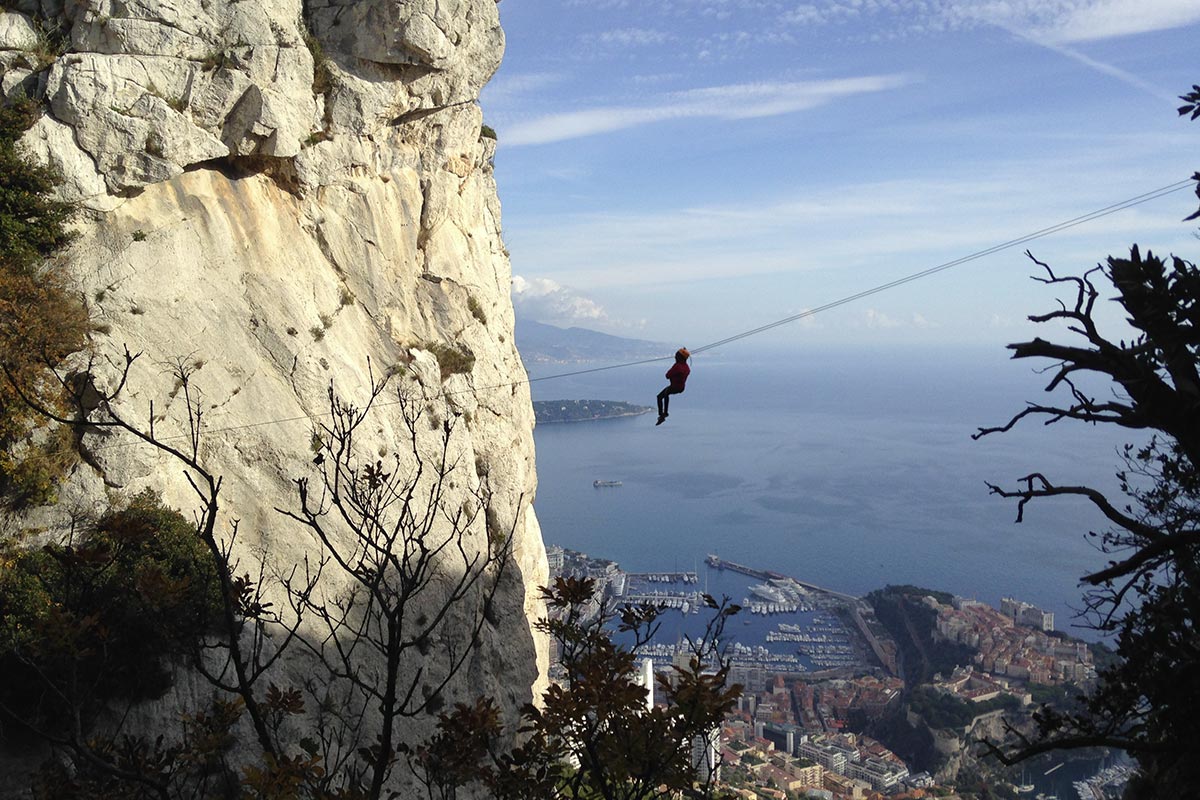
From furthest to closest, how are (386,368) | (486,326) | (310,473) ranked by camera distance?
(486,326), (386,368), (310,473)

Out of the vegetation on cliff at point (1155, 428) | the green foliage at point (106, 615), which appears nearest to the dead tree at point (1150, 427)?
the vegetation on cliff at point (1155, 428)

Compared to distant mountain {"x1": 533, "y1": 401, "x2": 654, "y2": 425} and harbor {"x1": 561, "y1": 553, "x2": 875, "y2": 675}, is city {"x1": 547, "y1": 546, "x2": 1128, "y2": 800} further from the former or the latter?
distant mountain {"x1": 533, "y1": 401, "x2": 654, "y2": 425}

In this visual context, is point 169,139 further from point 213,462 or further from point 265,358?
point 213,462

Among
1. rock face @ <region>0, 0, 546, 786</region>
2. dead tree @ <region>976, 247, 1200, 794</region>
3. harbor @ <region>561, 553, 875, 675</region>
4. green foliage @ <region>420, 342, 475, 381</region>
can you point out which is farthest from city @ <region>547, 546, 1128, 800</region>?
dead tree @ <region>976, 247, 1200, 794</region>

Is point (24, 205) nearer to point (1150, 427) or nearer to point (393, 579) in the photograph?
point (393, 579)

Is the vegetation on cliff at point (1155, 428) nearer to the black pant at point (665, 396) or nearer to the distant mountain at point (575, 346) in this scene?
the black pant at point (665, 396)

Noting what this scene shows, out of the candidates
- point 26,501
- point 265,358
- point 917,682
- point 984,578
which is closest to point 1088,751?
point 917,682
